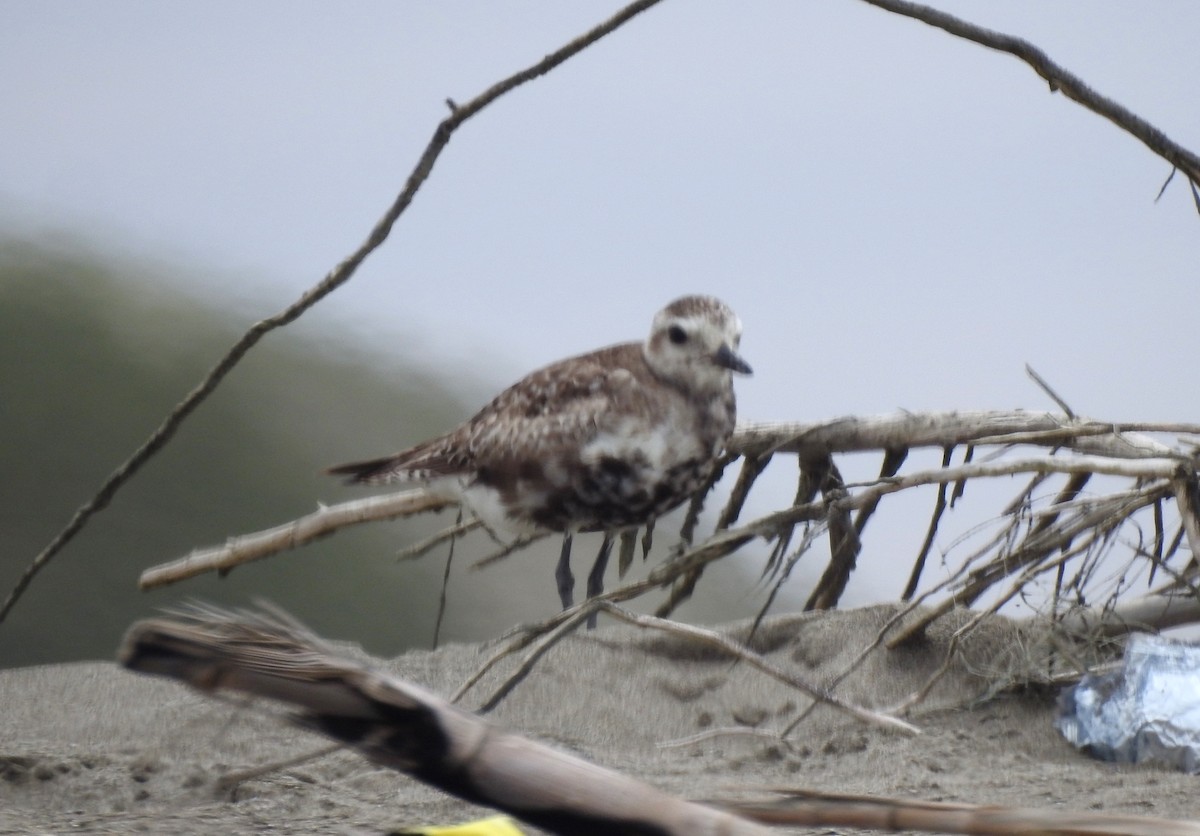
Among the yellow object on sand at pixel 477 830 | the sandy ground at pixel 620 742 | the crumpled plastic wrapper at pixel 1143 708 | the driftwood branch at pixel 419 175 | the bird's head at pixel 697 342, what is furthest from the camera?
the crumpled plastic wrapper at pixel 1143 708

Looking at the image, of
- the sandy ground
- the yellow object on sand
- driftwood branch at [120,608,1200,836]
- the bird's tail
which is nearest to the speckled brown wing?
the bird's tail

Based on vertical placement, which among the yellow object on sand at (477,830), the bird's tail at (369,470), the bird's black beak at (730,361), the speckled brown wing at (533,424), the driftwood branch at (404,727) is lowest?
the yellow object on sand at (477,830)

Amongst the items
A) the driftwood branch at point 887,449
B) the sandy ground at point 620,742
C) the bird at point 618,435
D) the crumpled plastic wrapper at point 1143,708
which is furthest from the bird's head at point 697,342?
the crumpled plastic wrapper at point 1143,708

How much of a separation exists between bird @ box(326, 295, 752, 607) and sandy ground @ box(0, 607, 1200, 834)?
0.46 meters

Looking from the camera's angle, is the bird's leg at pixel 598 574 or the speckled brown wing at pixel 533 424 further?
the bird's leg at pixel 598 574

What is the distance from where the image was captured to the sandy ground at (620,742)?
76.7 inches

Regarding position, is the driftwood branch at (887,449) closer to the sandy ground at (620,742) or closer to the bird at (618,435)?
the bird at (618,435)

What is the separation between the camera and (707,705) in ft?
9.08

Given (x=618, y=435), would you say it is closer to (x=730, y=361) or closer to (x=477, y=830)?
(x=730, y=361)

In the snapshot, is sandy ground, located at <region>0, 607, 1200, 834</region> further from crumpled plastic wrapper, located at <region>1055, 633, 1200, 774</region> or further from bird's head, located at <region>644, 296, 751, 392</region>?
bird's head, located at <region>644, 296, 751, 392</region>

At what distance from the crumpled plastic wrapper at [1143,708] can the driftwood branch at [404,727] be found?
→ 5.37 feet

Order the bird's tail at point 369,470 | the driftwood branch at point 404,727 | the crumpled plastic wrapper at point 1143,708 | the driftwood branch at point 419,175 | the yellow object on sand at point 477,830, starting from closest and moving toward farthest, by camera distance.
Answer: the driftwood branch at point 404,727, the yellow object on sand at point 477,830, the driftwood branch at point 419,175, the crumpled plastic wrapper at point 1143,708, the bird's tail at point 369,470

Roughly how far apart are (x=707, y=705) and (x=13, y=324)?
95.8 inches

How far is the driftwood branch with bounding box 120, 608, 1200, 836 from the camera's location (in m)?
0.96
